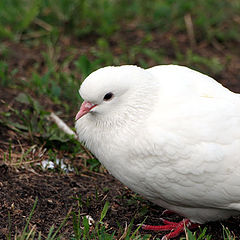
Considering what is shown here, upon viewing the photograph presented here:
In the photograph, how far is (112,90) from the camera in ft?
13.6

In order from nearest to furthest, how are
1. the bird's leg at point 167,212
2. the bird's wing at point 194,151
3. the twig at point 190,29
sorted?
the bird's wing at point 194,151
the bird's leg at point 167,212
the twig at point 190,29

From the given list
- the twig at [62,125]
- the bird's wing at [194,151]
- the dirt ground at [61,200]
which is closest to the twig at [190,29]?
the twig at [62,125]

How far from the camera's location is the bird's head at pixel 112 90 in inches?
161

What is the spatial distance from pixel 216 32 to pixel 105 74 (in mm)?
3888

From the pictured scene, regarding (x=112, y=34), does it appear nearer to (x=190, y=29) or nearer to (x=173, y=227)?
(x=190, y=29)

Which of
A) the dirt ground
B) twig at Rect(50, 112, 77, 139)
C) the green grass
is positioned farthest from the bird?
the green grass

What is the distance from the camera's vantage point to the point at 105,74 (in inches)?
162

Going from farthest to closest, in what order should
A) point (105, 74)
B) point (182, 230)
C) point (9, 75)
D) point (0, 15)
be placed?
1. point (0, 15)
2. point (9, 75)
3. point (182, 230)
4. point (105, 74)

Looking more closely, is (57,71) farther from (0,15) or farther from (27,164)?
(27,164)

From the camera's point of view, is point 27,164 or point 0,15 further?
point 0,15

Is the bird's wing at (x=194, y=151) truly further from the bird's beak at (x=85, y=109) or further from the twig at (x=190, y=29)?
the twig at (x=190, y=29)

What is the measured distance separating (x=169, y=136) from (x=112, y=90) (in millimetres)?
567

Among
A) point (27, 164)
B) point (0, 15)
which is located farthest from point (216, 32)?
point (27, 164)

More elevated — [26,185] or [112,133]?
[112,133]
